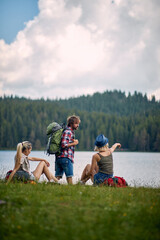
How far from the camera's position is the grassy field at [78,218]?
4422mm

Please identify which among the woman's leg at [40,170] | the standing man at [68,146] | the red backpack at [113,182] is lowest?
the red backpack at [113,182]

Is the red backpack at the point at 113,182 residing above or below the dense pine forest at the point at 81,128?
below

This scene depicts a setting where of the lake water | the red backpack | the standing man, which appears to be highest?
the standing man

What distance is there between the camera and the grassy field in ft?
14.5

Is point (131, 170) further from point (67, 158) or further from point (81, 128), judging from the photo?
point (81, 128)

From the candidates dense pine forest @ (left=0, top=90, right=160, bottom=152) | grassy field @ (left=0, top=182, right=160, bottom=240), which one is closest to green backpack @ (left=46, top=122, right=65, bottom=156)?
grassy field @ (left=0, top=182, right=160, bottom=240)

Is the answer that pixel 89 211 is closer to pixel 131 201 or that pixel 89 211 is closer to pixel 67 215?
pixel 67 215

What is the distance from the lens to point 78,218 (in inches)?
194

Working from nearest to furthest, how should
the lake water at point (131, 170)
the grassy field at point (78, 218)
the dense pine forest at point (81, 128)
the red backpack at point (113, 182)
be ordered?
1. the grassy field at point (78, 218)
2. the red backpack at point (113, 182)
3. the lake water at point (131, 170)
4. the dense pine forest at point (81, 128)

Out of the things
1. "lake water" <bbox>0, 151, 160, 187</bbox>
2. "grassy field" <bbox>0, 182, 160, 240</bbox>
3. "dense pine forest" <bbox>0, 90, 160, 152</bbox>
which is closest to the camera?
"grassy field" <bbox>0, 182, 160, 240</bbox>

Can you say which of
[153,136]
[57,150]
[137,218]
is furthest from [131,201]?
[153,136]

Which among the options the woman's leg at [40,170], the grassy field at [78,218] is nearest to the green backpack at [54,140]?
the woman's leg at [40,170]

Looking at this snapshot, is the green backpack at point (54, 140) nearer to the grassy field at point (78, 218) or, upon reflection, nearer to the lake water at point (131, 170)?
the lake water at point (131, 170)

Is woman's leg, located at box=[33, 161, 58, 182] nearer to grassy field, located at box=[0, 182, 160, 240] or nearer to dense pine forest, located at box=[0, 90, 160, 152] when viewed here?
grassy field, located at box=[0, 182, 160, 240]
